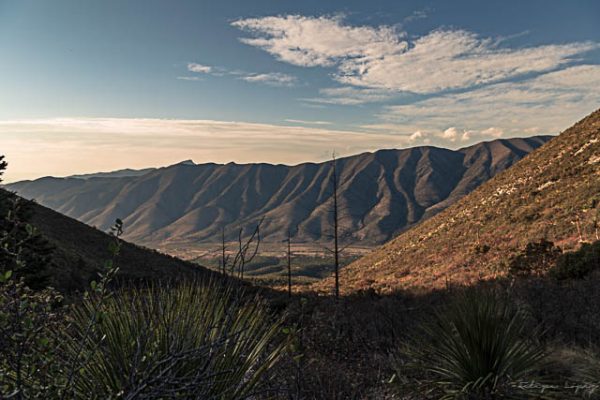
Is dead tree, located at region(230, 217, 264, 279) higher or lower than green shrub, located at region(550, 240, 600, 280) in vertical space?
higher

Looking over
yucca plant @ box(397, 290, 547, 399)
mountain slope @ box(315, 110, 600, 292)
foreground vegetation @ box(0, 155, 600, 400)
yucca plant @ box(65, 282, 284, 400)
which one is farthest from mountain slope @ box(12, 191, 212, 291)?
yucca plant @ box(65, 282, 284, 400)

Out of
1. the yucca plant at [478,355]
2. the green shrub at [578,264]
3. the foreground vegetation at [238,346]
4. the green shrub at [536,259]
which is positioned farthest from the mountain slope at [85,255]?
the yucca plant at [478,355]

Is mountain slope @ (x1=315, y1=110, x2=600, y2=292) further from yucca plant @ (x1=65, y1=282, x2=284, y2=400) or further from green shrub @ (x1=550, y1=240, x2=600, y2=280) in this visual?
yucca plant @ (x1=65, y1=282, x2=284, y2=400)

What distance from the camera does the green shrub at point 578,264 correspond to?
1713cm

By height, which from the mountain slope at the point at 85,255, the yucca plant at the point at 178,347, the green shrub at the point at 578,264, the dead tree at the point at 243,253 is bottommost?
the mountain slope at the point at 85,255

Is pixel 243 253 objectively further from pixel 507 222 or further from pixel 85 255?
pixel 507 222

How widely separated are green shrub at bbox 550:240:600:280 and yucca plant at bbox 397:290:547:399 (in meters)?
15.0

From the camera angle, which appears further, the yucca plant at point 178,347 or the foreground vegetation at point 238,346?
the yucca plant at point 178,347

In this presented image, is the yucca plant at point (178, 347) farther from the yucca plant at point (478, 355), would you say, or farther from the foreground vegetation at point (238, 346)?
the yucca plant at point (478, 355)

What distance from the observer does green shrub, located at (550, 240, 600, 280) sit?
17.1 meters

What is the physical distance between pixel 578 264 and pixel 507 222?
19.7 meters

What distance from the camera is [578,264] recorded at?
17.3 metres

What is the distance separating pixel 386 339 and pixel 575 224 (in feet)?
80.0

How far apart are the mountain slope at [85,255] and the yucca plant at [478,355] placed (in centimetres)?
2297
